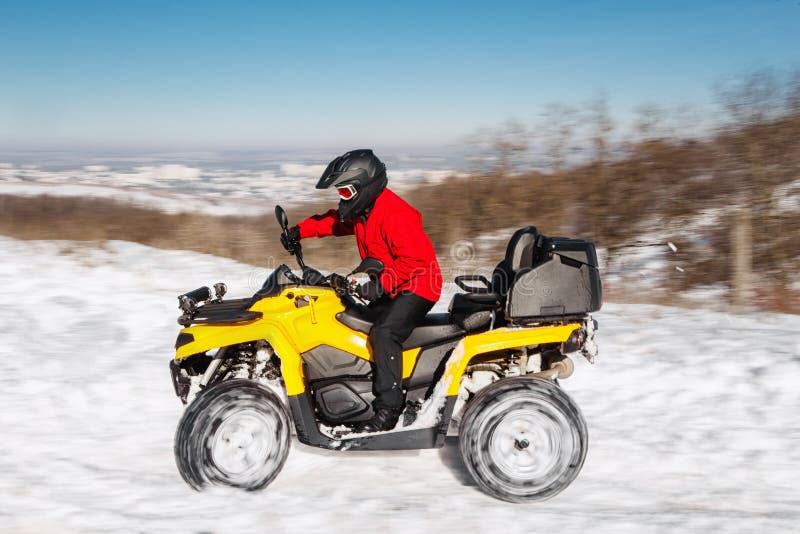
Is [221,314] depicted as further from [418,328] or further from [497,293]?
[497,293]

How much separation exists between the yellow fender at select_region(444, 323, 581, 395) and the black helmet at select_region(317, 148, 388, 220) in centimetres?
108

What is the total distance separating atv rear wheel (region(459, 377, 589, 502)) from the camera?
409cm

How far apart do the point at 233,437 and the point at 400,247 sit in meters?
1.52

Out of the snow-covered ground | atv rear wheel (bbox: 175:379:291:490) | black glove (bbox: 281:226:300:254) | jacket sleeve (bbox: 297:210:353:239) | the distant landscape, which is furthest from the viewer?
the distant landscape

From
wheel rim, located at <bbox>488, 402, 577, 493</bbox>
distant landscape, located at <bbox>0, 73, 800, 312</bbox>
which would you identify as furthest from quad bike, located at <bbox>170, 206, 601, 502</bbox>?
distant landscape, located at <bbox>0, 73, 800, 312</bbox>

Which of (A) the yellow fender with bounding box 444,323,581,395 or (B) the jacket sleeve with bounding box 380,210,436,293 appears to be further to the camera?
(B) the jacket sleeve with bounding box 380,210,436,293

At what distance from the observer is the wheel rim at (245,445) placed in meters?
4.10

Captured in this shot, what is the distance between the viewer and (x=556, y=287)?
4.26 metres

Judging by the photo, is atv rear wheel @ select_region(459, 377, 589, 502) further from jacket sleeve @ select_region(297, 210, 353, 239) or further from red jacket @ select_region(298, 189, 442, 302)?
jacket sleeve @ select_region(297, 210, 353, 239)

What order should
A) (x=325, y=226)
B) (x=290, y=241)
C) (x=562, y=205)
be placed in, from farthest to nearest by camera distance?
(x=562, y=205)
(x=325, y=226)
(x=290, y=241)

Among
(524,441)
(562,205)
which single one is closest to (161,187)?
(562,205)

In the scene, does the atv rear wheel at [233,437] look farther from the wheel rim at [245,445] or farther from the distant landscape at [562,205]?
the distant landscape at [562,205]

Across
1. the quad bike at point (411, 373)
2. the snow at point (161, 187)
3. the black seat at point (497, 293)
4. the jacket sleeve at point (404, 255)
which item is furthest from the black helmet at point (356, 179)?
the snow at point (161, 187)

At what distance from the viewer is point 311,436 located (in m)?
4.29
